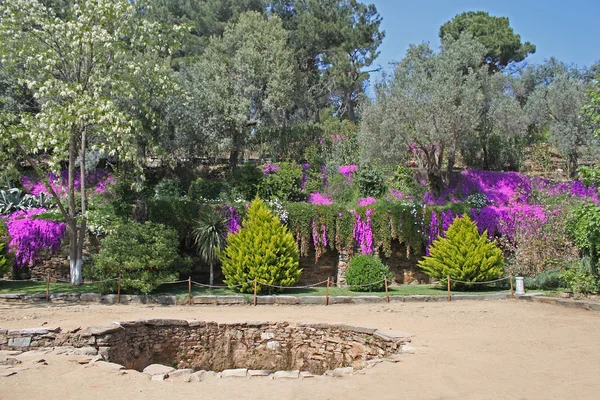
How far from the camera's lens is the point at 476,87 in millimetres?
20844

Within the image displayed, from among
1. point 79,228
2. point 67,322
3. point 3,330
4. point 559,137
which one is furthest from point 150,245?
point 559,137

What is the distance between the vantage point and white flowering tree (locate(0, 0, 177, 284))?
1473 cm

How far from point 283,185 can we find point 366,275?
7.13m

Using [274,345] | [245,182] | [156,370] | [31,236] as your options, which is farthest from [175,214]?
[156,370]

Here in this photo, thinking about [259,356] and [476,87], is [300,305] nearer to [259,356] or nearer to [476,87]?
[259,356]

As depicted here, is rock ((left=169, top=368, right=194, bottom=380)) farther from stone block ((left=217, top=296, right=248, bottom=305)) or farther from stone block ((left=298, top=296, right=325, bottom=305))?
stone block ((left=298, top=296, right=325, bottom=305))

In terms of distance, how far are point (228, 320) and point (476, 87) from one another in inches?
576

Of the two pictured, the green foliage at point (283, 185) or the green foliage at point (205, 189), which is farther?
the green foliage at point (283, 185)

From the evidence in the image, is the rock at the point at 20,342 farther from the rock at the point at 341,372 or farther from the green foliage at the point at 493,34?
the green foliage at the point at 493,34

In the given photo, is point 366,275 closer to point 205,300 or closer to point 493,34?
point 205,300

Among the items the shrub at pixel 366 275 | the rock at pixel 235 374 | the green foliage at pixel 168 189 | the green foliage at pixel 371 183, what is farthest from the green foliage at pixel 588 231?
the green foliage at pixel 168 189

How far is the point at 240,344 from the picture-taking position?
39.4 feet

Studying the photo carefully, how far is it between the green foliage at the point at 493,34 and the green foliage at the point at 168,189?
21.8 meters

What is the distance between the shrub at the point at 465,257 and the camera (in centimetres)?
1714
